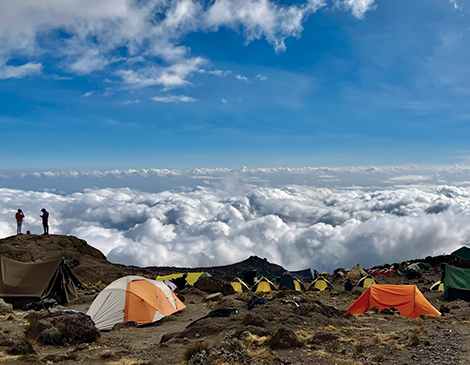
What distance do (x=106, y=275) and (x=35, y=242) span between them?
768 centimetres

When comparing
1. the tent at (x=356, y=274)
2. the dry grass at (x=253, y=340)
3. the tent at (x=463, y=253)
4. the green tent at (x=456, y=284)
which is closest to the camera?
the dry grass at (x=253, y=340)

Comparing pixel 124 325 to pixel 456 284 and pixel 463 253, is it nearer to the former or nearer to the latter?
pixel 456 284

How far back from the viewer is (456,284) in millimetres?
21609

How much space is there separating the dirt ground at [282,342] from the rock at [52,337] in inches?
12.7

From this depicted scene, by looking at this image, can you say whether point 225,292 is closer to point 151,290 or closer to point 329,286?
point 151,290

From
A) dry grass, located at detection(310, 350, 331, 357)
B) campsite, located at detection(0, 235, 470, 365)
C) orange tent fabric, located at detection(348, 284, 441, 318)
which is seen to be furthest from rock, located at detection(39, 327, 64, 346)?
orange tent fabric, located at detection(348, 284, 441, 318)

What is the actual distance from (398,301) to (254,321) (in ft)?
27.6

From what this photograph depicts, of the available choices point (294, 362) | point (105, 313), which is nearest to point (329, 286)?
point (105, 313)

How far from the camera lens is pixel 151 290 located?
1652cm

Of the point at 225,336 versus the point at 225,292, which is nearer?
the point at 225,336

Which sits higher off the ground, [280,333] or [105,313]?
[280,333]

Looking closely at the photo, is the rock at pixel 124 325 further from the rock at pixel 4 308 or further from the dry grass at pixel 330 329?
the dry grass at pixel 330 329

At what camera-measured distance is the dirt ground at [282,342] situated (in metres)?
8.84

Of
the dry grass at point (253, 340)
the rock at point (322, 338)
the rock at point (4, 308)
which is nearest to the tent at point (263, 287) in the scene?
the rock at point (4, 308)
